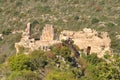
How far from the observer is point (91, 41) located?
48.7m

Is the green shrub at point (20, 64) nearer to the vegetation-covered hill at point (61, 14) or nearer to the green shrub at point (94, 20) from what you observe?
the vegetation-covered hill at point (61, 14)

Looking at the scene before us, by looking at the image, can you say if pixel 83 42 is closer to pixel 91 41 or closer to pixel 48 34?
pixel 91 41

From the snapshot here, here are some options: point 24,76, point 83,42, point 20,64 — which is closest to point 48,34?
point 83,42

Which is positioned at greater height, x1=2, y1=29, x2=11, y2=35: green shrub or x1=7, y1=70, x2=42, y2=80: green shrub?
x1=7, y1=70, x2=42, y2=80: green shrub

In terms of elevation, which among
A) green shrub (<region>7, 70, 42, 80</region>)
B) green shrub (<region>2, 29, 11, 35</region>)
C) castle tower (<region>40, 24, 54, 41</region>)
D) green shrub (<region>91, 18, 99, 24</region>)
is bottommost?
green shrub (<region>91, 18, 99, 24</region>)

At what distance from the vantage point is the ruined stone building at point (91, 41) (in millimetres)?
47781

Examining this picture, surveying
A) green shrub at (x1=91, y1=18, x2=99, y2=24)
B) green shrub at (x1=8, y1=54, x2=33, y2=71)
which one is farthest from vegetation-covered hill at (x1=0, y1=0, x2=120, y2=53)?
green shrub at (x1=8, y1=54, x2=33, y2=71)

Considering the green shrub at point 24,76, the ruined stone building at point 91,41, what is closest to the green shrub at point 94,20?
the ruined stone building at point 91,41

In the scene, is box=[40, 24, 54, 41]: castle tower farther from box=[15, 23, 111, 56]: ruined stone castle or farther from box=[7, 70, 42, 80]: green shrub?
box=[7, 70, 42, 80]: green shrub

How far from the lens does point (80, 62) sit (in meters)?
45.7

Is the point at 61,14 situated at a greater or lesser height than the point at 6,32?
lesser

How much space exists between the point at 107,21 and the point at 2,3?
24539mm

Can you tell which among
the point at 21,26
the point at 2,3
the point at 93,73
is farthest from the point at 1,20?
the point at 93,73

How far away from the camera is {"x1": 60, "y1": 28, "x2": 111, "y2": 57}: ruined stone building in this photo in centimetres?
4778
